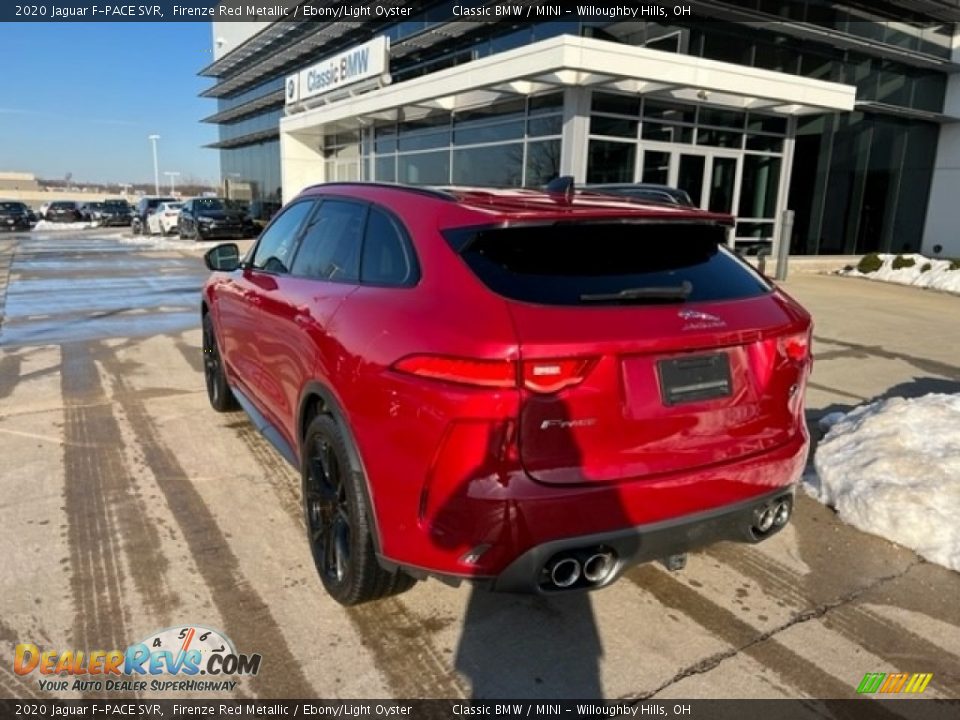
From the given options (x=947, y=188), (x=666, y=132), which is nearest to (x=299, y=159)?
(x=666, y=132)

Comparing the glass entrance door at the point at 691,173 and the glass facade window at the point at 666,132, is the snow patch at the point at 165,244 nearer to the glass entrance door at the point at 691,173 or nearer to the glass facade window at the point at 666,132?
the glass facade window at the point at 666,132

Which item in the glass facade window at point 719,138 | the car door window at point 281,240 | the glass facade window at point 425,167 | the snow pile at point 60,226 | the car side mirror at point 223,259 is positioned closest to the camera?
the car door window at point 281,240

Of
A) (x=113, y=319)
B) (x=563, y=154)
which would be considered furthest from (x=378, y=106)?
(x=113, y=319)

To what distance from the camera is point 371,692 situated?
A: 8.16ft

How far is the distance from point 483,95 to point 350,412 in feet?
47.5

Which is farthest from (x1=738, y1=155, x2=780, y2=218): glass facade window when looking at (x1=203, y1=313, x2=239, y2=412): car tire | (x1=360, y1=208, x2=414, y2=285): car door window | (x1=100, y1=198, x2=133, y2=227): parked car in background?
(x1=100, y1=198, x2=133, y2=227): parked car in background

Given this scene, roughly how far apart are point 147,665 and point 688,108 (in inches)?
610

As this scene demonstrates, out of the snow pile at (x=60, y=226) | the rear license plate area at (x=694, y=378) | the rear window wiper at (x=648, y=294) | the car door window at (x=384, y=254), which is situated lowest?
the snow pile at (x=60, y=226)

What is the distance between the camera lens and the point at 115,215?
44.3 metres

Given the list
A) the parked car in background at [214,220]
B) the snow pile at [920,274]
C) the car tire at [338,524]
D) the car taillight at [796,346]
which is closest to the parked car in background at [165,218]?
the parked car in background at [214,220]

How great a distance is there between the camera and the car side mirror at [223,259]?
15.6 ft

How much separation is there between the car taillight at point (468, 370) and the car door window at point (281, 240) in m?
1.78

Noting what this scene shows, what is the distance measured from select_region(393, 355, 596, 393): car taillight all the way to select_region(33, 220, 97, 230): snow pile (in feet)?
150

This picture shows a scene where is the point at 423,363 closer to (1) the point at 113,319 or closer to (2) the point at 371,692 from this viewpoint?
(2) the point at 371,692
